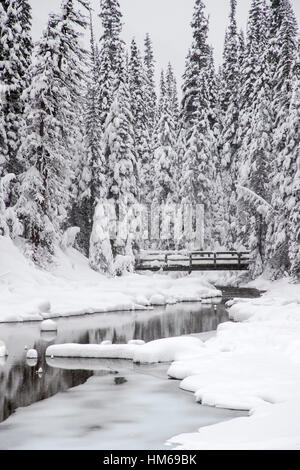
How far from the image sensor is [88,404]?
9.52 meters

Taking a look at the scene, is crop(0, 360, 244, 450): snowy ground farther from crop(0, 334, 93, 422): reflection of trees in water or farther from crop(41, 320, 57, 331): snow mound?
crop(41, 320, 57, 331): snow mound

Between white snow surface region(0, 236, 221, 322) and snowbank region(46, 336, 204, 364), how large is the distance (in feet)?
20.8

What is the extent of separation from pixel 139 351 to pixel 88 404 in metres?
3.83

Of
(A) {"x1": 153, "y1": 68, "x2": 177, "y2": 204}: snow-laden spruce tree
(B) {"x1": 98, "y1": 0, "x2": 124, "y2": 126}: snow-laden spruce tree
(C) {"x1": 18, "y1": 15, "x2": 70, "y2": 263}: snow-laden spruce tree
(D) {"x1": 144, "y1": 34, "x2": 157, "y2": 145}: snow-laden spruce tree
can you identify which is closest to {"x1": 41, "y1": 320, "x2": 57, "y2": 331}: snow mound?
(C) {"x1": 18, "y1": 15, "x2": 70, "y2": 263}: snow-laden spruce tree

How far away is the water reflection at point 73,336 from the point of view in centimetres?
1063

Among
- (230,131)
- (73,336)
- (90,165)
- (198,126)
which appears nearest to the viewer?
(73,336)

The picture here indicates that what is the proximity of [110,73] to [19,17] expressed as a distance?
8316mm

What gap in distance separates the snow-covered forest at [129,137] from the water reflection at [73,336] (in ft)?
25.1

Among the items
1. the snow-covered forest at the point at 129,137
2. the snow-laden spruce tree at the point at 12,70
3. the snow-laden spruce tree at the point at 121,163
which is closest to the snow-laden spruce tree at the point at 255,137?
the snow-covered forest at the point at 129,137

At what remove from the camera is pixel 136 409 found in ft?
30.4

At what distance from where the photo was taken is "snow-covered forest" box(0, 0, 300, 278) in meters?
27.9

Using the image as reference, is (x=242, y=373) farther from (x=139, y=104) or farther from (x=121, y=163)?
(x=139, y=104)

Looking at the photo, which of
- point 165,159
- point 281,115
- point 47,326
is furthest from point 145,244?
point 47,326

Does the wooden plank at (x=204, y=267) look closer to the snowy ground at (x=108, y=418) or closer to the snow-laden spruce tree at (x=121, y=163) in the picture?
the snow-laden spruce tree at (x=121, y=163)
